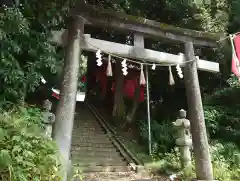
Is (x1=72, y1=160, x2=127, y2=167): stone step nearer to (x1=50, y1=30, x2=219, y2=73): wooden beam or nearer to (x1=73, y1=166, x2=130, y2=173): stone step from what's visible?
(x1=73, y1=166, x2=130, y2=173): stone step

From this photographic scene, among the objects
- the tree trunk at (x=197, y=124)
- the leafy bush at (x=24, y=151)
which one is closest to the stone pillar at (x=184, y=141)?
the tree trunk at (x=197, y=124)

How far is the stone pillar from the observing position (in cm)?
805

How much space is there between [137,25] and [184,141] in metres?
3.73

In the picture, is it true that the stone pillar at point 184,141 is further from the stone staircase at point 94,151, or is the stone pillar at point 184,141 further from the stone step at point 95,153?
the stone step at point 95,153

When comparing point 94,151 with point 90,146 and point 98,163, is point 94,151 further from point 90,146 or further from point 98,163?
point 98,163

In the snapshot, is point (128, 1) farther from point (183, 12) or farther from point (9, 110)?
point (9, 110)

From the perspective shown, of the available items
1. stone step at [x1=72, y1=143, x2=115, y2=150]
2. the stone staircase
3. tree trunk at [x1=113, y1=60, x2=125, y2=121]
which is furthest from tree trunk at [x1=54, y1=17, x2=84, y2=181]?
tree trunk at [x1=113, y1=60, x2=125, y2=121]

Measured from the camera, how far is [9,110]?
5105 mm

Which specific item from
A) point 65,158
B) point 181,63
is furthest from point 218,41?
point 65,158

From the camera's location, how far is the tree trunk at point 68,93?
5.52 meters

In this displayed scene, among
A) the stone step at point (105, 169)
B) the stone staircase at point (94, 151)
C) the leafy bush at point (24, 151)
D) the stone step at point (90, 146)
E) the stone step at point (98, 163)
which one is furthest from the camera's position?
the stone step at point (90, 146)

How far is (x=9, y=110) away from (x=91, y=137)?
18.0 ft

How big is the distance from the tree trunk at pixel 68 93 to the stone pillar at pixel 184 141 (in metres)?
3.87

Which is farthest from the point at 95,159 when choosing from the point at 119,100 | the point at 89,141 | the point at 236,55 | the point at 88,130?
the point at 236,55
